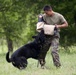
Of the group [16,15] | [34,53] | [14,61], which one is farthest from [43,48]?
[16,15]

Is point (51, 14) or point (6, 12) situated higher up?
point (51, 14)

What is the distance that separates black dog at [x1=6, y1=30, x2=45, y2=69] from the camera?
10.1m

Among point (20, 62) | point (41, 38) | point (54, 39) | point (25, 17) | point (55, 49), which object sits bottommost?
point (25, 17)

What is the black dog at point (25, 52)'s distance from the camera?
10.1 meters

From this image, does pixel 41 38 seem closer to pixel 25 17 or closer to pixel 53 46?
pixel 53 46

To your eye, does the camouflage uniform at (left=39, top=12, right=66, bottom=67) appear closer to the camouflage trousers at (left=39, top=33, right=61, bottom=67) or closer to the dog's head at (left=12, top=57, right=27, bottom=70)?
the camouflage trousers at (left=39, top=33, right=61, bottom=67)

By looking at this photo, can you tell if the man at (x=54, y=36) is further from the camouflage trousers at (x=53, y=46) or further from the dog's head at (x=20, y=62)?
the dog's head at (x=20, y=62)

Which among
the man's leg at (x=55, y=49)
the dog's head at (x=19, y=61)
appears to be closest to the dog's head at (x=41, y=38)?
the man's leg at (x=55, y=49)

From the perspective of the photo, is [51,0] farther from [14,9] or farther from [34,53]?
[34,53]

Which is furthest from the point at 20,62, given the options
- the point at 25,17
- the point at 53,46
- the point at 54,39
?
the point at 25,17

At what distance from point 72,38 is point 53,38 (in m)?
11.8

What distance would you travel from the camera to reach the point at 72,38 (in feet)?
72.5

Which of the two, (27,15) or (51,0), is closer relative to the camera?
(51,0)

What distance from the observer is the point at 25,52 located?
1025 centimetres
